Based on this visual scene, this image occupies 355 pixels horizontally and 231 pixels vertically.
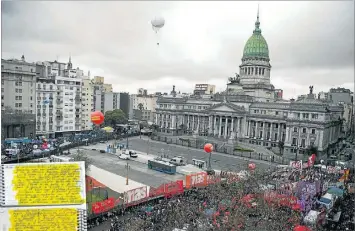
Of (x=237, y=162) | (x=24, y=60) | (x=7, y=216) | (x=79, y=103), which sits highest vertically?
(x=24, y=60)

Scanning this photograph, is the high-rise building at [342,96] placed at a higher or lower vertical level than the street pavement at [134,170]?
higher

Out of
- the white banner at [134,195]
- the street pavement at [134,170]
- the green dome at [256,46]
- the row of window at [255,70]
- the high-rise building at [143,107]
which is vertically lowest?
the street pavement at [134,170]

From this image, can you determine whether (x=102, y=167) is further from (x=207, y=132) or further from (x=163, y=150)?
(x=207, y=132)

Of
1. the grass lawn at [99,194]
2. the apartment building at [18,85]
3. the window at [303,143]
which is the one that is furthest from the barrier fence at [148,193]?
the apartment building at [18,85]

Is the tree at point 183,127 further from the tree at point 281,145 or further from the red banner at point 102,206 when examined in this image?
the red banner at point 102,206

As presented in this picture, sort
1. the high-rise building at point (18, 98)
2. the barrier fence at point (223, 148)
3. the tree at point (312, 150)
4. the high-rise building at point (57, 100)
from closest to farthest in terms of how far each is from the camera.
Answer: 1. the barrier fence at point (223, 148)
2. the high-rise building at point (18, 98)
3. the tree at point (312, 150)
4. the high-rise building at point (57, 100)

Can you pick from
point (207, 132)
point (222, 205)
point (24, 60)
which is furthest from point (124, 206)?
point (207, 132)
